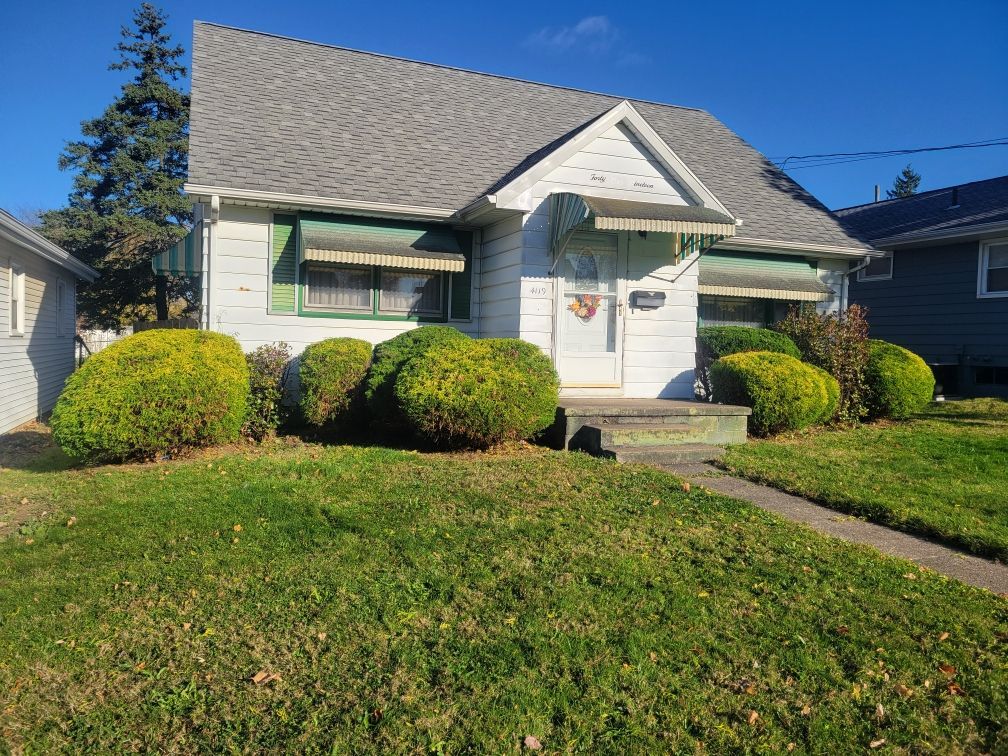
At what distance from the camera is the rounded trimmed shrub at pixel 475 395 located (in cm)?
789

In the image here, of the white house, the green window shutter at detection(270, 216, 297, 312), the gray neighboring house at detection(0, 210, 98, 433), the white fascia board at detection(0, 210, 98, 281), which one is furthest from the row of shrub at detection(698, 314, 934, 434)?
the gray neighboring house at detection(0, 210, 98, 433)

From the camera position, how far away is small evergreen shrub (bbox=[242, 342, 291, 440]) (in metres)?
8.79

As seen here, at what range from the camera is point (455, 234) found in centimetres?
1093

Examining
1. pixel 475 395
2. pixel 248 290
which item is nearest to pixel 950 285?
pixel 475 395

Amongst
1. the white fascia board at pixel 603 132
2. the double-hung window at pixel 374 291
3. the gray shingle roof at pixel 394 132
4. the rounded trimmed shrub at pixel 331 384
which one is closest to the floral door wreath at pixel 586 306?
the white fascia board at pixel 603 132

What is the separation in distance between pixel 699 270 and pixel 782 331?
171 cm

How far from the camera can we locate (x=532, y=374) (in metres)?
8.28

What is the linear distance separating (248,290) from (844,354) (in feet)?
28.2

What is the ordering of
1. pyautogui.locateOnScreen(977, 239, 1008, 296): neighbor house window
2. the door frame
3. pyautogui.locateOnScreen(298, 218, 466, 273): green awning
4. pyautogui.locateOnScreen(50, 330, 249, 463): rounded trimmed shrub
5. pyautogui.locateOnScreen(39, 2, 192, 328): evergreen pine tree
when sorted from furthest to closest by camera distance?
pyautogui.locateOnScreen(39, 2, 192, 328): evergreen pine tree → pyautogui.locateOnScreen(977, 239, 1008, 296): neighbor house window → the door frame → pyautogui.locateOnScreen(298, 218, 466, 273): green awning → pyautogui.locateOnScreen(50, 330, 249, 463): rounded trimmed shrub

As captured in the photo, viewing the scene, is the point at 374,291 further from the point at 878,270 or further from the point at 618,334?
the point at 878,270

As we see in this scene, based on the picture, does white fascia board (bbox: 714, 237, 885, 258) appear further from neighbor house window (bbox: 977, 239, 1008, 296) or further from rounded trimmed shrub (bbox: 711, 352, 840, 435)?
neighbor house window (bbox: 977, 239, 1008, 296)

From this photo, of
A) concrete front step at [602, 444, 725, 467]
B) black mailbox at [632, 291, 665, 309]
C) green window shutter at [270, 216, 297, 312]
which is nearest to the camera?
concrete front step at [602, 444, 725, 467]

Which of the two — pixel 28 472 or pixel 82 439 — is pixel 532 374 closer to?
pixel 82 439

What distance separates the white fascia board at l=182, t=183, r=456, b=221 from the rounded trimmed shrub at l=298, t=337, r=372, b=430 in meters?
2.19
